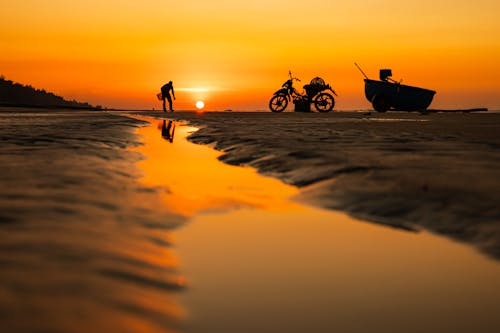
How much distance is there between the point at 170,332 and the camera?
204 cm

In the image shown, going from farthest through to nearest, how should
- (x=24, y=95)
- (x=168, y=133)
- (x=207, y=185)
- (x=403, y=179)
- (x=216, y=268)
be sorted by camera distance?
(x=24, y=95), (x=168, y=133), (x=207, y=185), (x=403, y=179), (x=216, y=268)

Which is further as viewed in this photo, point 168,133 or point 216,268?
point 168,133

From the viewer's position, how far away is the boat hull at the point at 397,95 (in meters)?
29.2

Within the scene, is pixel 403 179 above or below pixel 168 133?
above

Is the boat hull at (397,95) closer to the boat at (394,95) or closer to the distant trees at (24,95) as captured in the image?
the boat at (394,95)

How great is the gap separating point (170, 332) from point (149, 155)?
22.9ft

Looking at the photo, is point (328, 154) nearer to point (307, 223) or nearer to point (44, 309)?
point (307, 223)

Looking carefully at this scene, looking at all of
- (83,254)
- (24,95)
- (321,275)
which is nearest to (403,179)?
(321,275)

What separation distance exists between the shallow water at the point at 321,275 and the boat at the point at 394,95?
83.6 ft

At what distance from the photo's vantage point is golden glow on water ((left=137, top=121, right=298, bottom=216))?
4.79 meters

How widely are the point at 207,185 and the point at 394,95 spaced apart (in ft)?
81.7

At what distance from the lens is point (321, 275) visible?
109 inches

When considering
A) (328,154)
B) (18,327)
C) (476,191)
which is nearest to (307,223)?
(476,191)

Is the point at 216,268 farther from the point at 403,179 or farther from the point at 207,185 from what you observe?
the point at 207,185
